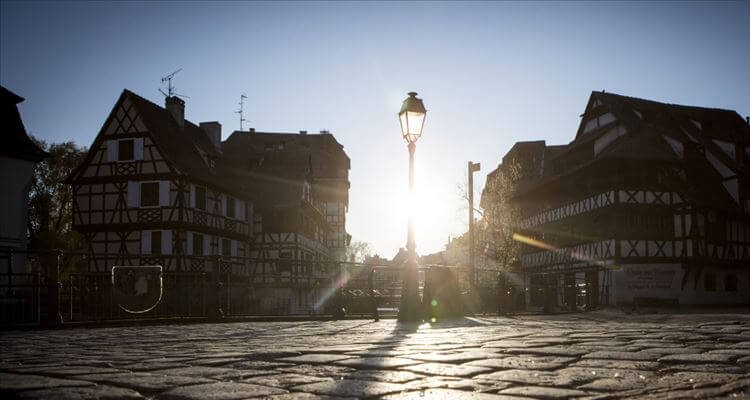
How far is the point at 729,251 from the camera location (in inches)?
1391

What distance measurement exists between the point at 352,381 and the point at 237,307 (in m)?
19.2

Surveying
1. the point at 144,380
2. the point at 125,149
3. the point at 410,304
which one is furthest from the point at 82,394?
the point at 125,149

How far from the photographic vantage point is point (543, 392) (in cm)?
384

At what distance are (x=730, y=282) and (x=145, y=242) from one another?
2917cm

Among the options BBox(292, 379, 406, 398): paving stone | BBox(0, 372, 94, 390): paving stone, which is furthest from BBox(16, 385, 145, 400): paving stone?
BBox(292, 379, 406, 398): paving stone

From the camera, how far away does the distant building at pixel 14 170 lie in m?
26.7

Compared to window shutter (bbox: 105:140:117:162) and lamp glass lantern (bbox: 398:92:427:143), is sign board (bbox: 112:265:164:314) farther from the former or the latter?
window shutter (bbox: 105:140:117:162)

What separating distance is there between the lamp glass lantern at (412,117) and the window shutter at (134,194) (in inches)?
944

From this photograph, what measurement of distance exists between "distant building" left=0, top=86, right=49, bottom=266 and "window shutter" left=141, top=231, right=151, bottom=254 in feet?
18.4

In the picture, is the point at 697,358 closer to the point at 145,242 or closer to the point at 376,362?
the point at 376,362

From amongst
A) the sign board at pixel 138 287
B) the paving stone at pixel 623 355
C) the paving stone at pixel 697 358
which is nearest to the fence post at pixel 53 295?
the sign board at pixel 138 287

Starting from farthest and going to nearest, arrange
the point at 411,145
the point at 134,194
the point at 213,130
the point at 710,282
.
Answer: the point at 213,130 < the point at 710,282 < the point at 134,194 < the point at 411,145

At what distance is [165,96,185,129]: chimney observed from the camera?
38219 millimetres

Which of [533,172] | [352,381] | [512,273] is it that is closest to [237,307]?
[512,273]
